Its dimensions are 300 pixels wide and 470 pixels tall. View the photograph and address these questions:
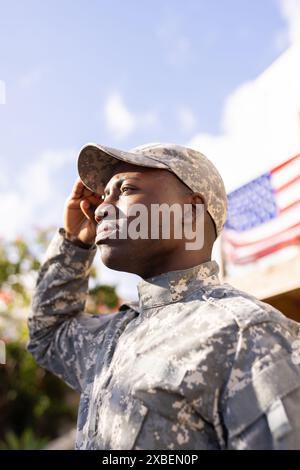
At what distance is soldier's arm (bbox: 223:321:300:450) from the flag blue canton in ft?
9.60

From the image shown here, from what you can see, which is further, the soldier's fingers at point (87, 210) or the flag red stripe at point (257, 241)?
the flag red stripe at point (257, 241)

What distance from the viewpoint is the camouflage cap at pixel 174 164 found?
2.42 metres

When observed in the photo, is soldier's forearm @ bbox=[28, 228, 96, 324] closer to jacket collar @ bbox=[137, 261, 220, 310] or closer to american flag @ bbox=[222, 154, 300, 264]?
jacket collar @ bbox=[137, 261, 220, 310]

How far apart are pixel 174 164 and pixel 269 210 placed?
2806mm

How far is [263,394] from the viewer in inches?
71.0

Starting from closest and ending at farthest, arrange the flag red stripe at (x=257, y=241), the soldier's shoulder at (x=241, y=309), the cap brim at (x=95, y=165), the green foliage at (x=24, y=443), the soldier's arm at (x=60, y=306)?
the soldier's shoulder at (x=241, y=309) < the cap brim at (x=95, y=165) < the soldier's arm at (x=60, y=306) < the flag red stripe at (x=257, y=241) < the green foliage at (x=24, y=443)

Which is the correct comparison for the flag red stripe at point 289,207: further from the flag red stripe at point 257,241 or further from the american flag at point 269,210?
the flag red stripe at point 257,241

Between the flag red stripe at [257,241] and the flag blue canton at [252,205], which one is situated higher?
the flag blue canton at [252,205]

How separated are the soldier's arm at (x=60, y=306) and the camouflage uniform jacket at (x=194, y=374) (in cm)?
33

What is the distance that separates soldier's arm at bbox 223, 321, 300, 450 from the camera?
174 cm

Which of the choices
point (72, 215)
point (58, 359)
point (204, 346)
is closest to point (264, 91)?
point (72, 215)

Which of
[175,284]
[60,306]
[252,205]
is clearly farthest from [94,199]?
[252,205]

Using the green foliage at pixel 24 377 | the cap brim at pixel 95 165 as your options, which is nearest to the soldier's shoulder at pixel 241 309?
the cap brim at pixel 95 165

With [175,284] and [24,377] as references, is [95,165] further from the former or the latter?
[24,377]
